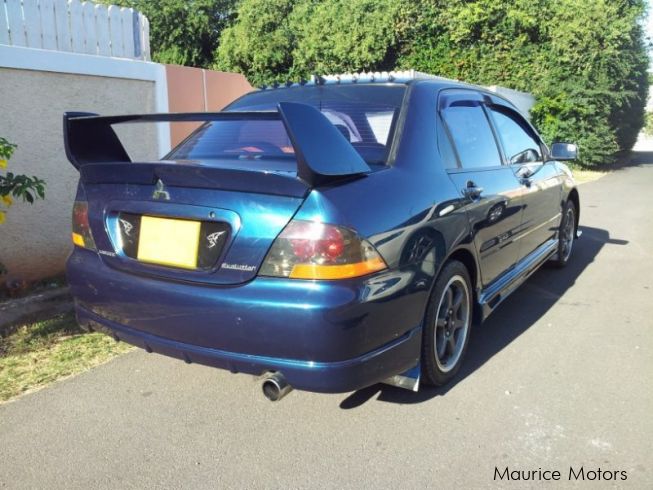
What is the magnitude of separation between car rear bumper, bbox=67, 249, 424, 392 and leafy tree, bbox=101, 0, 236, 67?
1979 cm

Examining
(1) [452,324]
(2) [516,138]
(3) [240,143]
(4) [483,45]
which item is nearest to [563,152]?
(2) [516,138]

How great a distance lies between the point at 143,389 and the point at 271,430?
0.86 m

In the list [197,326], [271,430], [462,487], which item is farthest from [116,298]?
[462,487]

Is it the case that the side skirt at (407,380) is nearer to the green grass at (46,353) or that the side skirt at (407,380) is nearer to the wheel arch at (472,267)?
the wheel arch at (472,267)

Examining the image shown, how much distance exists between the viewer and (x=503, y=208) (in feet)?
11.6

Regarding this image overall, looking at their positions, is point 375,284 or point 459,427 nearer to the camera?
point 375,284

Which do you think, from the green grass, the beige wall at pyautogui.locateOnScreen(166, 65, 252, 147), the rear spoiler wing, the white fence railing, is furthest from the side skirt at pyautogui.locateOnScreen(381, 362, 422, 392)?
the beige wall at pyautogui.locateOnScreen(166, 65, 252, 147)

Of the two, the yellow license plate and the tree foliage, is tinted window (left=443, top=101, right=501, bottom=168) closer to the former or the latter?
the yellow license plate

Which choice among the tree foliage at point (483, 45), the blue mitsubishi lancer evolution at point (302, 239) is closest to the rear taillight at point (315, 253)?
the blue mitsubishi lancer evolution at point (302, 239)

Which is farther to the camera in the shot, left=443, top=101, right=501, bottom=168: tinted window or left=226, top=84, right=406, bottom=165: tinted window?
left=443, top=101, right=501, bottom=168: tinted window

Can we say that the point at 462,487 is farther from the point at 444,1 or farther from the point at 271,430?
the point at 444,1

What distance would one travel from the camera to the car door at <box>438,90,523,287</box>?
3.15m

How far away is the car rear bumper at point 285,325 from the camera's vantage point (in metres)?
2.19

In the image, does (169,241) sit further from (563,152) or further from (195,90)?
(195,90)
